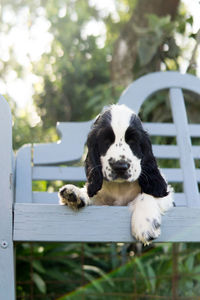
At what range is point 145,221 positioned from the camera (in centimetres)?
206

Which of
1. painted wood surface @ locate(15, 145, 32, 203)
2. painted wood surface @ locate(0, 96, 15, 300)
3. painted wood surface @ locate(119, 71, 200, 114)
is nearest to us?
painted wood surface @ locate(0, 96, 15, 300)

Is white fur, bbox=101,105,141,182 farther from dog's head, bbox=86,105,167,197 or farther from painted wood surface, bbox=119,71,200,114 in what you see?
painted wood surface, bbox=119,71,200,114

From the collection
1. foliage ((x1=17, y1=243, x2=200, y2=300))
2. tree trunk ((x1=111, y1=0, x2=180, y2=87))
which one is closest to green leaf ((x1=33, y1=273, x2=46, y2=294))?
foliage ((x1=17, y1=243, x2=200, y2=300))

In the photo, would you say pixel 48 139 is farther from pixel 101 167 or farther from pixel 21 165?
pixel 101 167

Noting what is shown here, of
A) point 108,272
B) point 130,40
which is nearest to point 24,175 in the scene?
point 108,272

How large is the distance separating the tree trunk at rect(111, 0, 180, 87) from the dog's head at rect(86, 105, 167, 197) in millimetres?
4325

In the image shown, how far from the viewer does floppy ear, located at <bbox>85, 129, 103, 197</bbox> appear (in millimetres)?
2207

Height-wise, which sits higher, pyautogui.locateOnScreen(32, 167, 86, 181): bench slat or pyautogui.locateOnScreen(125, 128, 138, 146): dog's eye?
pyautogui.locateOnScreen(32, 167, 86, 181): bench slat

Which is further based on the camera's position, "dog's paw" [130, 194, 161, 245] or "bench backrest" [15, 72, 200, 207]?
"bench backrest" [15, 72, 200, 207]

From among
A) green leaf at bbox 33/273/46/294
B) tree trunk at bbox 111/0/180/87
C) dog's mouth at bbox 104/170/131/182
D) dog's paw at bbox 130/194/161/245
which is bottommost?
green leaf at bbox 33/273/46/294

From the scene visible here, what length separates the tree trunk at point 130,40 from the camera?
258 inches

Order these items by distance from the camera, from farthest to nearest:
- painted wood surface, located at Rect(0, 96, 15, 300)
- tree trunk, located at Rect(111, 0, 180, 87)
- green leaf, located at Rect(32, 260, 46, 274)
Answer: tree trunk, located at Rect(111, 0, 180, 87) < green leaf, located at Rect(32, 260, 46, 274) < painted wood surface, located at Rect(0, 96, 15, 300)

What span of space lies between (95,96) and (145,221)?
5640 millimetres

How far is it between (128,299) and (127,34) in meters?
3.86
